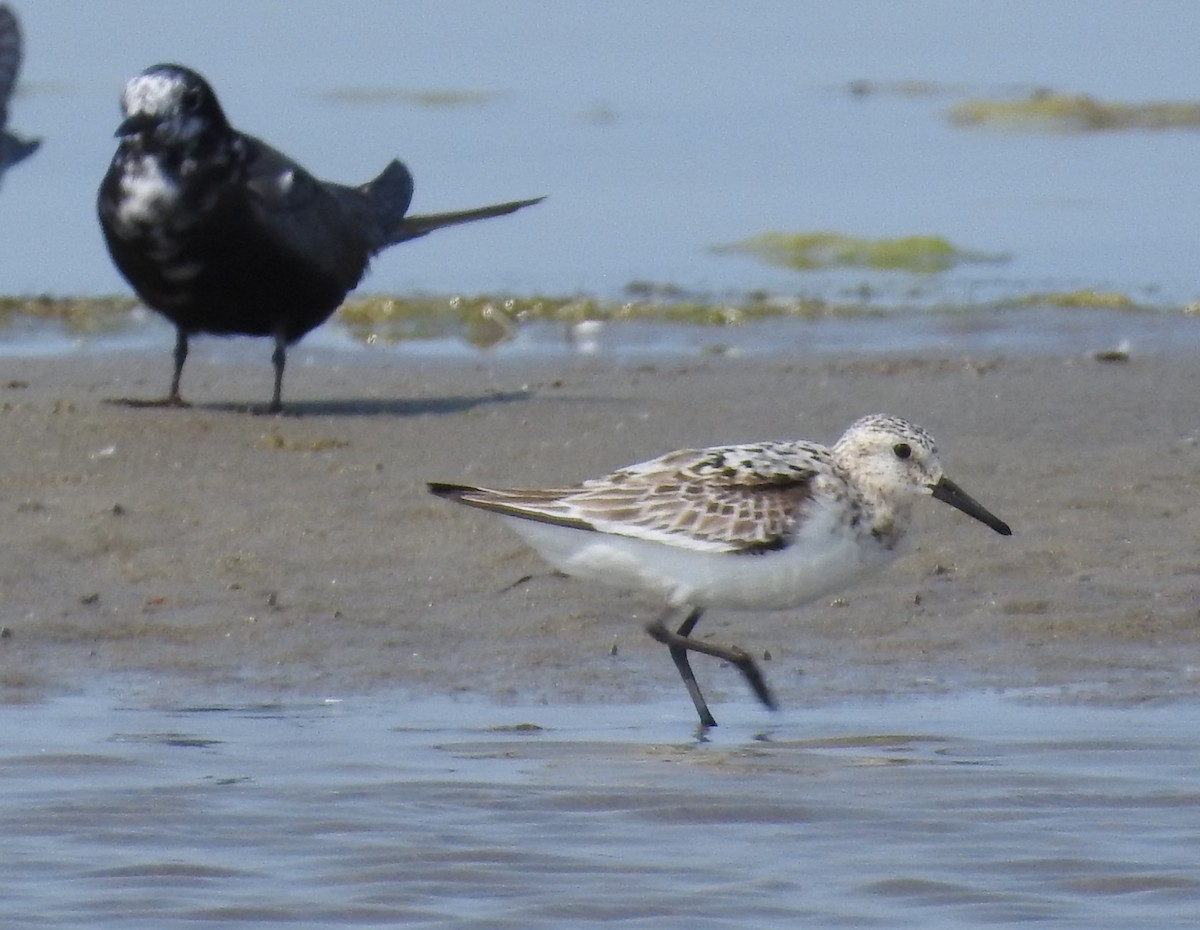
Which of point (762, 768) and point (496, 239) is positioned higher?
point (496, 239)

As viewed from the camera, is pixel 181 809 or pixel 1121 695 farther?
pixel 1121 695

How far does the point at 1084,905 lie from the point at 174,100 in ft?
18.9

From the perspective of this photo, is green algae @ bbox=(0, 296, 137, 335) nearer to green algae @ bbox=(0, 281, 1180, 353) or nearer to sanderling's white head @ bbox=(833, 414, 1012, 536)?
green algae @ bbox=(0, 281, 1180, 353)

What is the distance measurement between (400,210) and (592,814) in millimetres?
5744

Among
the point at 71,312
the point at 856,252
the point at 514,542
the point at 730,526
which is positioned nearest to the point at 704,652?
the point at 730,526

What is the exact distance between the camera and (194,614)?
829 centimetres

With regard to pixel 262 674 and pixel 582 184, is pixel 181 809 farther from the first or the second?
pixel 582 184

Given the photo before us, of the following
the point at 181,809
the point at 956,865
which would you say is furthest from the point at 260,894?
the point at 956,865

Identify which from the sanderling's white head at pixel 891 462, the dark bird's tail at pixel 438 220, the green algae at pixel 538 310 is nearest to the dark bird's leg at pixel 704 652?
the sanderling's white head at pixel 891 462

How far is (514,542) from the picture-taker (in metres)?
8.96

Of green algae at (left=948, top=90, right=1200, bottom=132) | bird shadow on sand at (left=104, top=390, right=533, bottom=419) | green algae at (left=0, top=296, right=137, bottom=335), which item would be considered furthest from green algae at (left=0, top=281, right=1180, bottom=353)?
green algae at (left=948, top=90, right=1200, bottom=132)

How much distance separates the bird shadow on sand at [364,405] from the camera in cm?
1072

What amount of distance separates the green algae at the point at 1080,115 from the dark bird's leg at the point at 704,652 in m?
12.4

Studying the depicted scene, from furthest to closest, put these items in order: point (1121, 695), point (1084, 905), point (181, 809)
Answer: point (1121, 695) → point (181, 809) → point (1084, 905)
